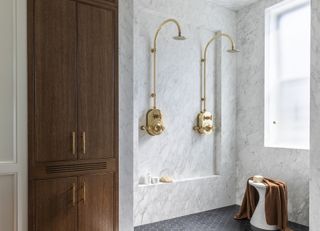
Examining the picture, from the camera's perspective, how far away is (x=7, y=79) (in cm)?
196

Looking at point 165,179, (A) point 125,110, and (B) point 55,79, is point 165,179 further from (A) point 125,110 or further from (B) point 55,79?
(B) point 55,79

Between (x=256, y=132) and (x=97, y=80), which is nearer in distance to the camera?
(x=97, y=80)

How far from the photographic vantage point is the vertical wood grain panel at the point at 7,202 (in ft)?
6.43

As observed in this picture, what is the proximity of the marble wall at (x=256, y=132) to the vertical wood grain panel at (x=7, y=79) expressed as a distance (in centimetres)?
306

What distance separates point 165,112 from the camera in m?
3.68

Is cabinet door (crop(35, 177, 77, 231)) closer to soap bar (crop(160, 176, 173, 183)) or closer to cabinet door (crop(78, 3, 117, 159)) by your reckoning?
cabinet door (crop(78, 3, 117, 159))

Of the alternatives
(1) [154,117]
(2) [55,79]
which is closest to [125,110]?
(2) [55,79]

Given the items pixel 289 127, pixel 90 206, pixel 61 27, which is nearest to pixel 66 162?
pixel 90 206

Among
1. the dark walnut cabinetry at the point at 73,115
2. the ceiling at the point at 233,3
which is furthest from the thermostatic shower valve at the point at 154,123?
the ceiling at the point at 233,3

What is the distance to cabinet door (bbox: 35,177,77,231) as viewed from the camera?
6.74ft

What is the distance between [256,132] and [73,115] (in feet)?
8.86

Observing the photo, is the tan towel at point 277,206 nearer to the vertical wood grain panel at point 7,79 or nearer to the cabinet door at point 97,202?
the cabinet door at point 97,202

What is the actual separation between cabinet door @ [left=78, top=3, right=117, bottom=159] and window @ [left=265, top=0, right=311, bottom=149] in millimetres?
2401

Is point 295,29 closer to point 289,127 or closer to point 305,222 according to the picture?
point 289,127
